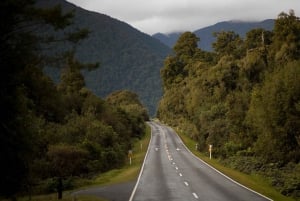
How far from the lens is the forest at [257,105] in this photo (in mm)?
39219

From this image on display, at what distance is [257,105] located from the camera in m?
43.3

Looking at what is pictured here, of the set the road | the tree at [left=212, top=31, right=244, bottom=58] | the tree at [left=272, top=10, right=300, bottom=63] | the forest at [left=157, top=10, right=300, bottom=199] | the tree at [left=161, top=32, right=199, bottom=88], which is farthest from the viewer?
the tree at [left=161, top=32, right=199, bottom=88]

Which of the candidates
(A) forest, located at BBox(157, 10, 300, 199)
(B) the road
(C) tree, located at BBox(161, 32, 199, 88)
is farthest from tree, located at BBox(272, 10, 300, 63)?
(C) tree, located at BBox(161, 32, 199, 88)

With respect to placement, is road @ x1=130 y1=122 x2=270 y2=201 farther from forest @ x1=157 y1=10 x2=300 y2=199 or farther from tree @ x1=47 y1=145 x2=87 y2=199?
tree @ x1=47 y1=145 x2=87 y2=199

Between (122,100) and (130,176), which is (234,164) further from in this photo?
(122,100)

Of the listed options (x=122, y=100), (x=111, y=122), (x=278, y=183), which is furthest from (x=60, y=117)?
(x=122, y=100)

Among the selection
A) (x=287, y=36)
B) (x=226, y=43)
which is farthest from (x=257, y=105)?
(x=226, y=43)

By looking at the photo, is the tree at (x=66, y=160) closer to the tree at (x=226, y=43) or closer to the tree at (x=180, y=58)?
the tree at (x=226, y=43)

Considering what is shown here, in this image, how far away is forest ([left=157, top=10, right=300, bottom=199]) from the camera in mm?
39219

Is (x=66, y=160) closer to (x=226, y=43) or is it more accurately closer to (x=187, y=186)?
(x=187, y=186)

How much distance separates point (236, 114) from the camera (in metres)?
51.8

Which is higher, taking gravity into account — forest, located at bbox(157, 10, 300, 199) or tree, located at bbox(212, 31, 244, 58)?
tree, located at bbox(212, 31, 244, 58)

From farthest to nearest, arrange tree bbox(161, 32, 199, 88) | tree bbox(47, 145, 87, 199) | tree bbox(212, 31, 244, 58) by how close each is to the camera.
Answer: tree bbox(161, 32, 199, 88) < tree bbox(212, 31, 244, 58) < tree bbox(47, 145, 87, 199)

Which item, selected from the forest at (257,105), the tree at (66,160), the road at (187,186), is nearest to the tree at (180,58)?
the forest at (257,105)
